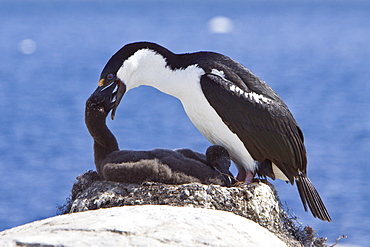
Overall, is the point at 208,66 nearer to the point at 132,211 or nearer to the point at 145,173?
the point at 145,173

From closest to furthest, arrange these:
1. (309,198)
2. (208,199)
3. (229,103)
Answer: (208,199)
(229,103)
(309,198)

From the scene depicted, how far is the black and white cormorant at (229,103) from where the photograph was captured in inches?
204

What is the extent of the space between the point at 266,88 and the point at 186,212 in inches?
71.5

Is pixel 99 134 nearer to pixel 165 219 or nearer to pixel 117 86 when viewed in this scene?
pixel 117 86

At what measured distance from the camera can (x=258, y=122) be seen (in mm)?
5246

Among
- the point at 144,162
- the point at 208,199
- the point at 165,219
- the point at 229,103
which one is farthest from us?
the point at 229,103

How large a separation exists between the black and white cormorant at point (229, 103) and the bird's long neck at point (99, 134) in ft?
0.48

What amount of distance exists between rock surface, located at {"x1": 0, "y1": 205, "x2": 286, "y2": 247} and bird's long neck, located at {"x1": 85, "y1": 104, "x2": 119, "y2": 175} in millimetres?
1281

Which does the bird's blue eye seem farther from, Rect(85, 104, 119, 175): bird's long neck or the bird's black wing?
the bird's black wing

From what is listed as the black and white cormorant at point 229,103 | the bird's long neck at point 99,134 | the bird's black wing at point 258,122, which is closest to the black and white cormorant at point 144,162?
the bird's long neck at point 99,134

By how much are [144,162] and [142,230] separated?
139cm

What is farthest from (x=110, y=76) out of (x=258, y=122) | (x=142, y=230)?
(x=142, y=230)

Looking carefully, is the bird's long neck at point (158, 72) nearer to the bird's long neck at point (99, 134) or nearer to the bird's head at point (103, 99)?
the bird's head at point (103, 99)

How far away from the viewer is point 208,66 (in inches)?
207
